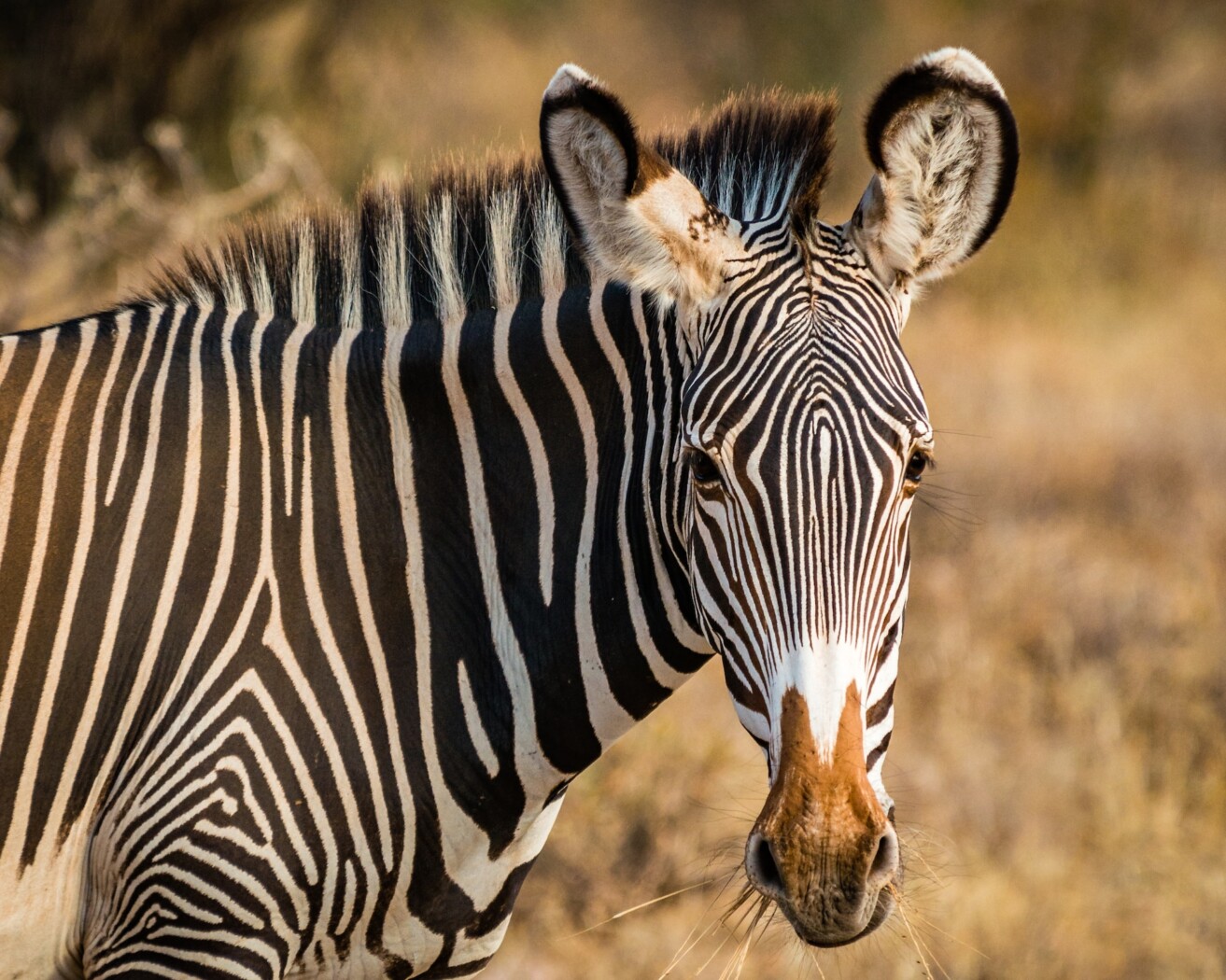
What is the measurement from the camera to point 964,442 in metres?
10.6

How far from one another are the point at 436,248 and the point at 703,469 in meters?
1.03

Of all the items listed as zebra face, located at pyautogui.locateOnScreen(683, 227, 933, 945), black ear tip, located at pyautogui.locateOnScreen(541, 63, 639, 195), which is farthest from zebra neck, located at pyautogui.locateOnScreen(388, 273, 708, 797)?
black ear tip, located at pyautogui.locateOnScreen(541, 63, 639, 195)

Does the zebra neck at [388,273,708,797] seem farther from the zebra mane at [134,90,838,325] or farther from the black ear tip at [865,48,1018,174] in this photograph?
the black ear tip at [865,48,1018,174]

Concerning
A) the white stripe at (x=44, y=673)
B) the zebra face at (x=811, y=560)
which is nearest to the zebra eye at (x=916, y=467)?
the zebra face at (x=811, y=560)

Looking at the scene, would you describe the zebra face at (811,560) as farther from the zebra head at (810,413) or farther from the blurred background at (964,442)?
the blurred background at (964,442)

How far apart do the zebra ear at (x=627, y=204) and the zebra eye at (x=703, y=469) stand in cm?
38

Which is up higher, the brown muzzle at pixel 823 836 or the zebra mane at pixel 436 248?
the zebra mane at pixel 436 248

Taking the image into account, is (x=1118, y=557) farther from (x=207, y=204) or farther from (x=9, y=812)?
(x=9, y=812)

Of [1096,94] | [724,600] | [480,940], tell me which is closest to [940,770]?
[480,940]

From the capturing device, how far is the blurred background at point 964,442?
531cm

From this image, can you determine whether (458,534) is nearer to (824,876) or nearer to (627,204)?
(627,204)

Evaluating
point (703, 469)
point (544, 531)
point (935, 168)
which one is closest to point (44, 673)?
point (544, 531)

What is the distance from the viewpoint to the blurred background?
5.31m

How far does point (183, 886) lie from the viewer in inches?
101
